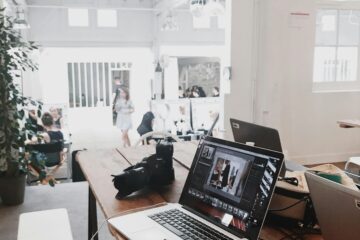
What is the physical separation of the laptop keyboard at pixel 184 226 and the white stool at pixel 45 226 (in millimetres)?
411

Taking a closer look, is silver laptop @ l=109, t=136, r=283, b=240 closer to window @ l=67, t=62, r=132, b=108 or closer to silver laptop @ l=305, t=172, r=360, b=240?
silver laptop @ l=305, t=172, r=360, b=240

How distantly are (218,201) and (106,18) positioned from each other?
31.5 feet

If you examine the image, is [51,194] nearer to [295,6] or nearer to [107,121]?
[295,6]

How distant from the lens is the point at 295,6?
15.6ft

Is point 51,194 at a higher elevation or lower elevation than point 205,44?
lower

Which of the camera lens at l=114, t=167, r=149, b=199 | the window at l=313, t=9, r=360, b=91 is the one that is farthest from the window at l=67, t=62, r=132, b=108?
the camera lens at l=114, t=167, r=149, b=199

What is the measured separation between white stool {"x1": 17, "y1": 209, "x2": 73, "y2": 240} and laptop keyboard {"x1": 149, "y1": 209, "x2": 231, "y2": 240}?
41 centimetres

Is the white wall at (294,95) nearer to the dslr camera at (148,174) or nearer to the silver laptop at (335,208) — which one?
the dslr camera at (148,174)

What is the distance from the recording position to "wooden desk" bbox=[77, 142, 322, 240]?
150 centimetres

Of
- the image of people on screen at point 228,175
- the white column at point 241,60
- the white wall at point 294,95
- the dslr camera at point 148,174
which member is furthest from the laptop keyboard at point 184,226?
the white wall at point 294,95

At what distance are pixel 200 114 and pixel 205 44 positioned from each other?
209 centimetres

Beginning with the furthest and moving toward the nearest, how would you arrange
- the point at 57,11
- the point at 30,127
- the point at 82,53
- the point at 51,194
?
the point at 82,53
the point at 57,11
the point at 51,194
the point at 30,127

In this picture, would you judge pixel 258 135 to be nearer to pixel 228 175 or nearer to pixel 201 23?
pixel 228 175

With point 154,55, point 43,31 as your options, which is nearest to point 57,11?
point 43,31
